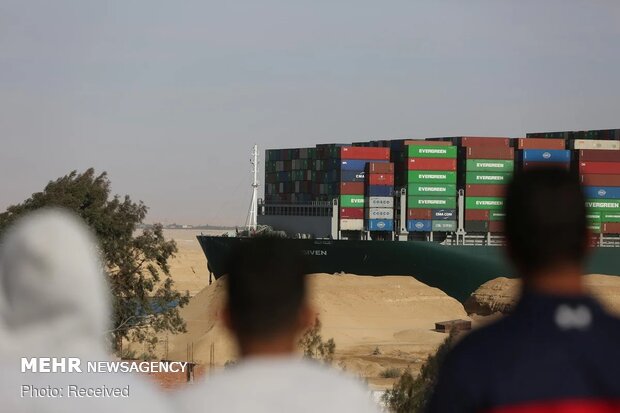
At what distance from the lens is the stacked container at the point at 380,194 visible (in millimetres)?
54719

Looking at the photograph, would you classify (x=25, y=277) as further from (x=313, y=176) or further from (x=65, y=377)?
(x=313, y=176)

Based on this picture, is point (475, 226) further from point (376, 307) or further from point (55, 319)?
point (55, 319)

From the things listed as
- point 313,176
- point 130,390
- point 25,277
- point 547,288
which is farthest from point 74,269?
point 313,176

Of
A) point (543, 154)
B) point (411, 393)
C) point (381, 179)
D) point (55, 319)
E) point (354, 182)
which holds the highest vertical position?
point (543, 154)

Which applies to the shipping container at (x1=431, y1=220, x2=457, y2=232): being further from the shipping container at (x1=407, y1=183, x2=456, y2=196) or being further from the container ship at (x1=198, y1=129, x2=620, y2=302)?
the shipping container at (x1=407, y1=183, x2=456, y2=196)

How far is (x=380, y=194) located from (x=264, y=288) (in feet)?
172

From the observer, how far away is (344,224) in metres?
55.4

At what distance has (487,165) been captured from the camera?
55500 mm

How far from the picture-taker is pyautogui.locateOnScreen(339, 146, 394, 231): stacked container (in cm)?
5547

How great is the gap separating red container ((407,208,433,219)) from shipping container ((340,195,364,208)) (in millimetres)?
2474

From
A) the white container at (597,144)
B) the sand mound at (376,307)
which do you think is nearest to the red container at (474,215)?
the sand mound at (376,307)

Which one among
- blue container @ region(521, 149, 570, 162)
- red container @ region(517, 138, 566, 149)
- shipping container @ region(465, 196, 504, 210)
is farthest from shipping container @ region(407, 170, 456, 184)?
red container @ region(517, 138, 566, 149)

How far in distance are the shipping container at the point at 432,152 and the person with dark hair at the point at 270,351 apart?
172 ft

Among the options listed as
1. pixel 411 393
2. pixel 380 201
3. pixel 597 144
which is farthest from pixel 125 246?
pixel 597 144
